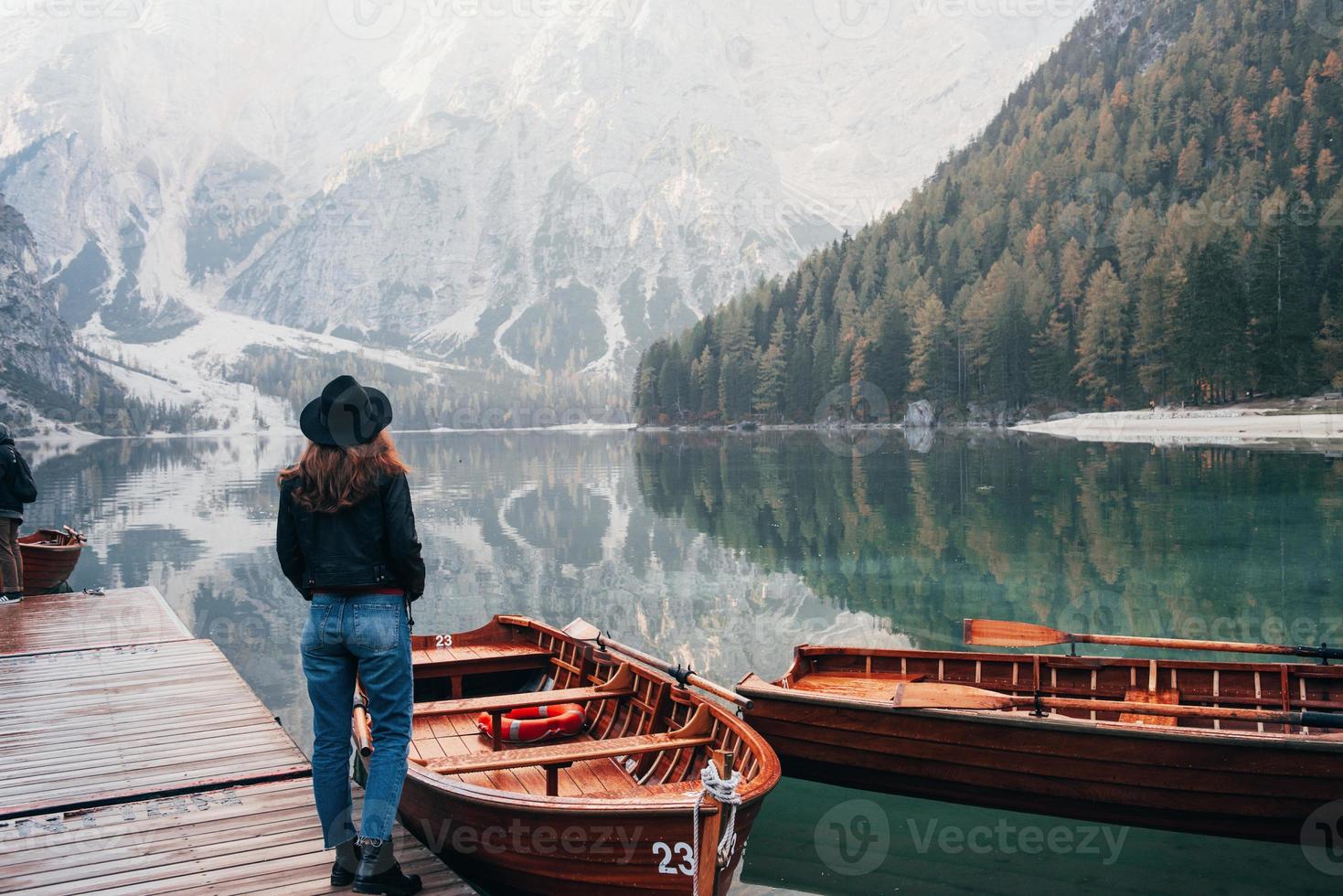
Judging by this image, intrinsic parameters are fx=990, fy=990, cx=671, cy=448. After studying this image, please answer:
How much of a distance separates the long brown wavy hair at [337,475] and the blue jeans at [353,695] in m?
→ 0.71

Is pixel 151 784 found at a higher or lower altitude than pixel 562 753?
lower

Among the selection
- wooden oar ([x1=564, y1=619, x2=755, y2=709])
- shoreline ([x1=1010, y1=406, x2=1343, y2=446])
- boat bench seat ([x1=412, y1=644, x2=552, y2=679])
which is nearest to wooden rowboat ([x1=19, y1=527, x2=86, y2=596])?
boat bench seat ([x1=412, y1=644, x2=552, y2=679])

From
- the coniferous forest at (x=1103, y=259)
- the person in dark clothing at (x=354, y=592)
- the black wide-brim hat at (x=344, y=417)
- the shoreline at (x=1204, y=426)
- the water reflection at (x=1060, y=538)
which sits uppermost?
the coniferous forest at (x=1103, y=259)

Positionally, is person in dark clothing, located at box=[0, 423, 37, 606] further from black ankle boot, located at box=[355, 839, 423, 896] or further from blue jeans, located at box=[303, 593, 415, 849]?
black ankle boot, located at box=[355, 839, 423, 896]

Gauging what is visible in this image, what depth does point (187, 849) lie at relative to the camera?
307 inches

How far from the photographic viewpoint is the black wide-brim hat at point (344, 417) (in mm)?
6621

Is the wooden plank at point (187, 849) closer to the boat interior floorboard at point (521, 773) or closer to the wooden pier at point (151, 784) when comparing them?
the wooden pier at point (151, 784)

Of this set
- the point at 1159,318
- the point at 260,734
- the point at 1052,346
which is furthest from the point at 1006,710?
the point at 1052,346

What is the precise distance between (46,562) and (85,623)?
768 cm

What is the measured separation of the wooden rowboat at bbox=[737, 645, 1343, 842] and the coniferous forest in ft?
271

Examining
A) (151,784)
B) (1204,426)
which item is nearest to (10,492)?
(151,784)

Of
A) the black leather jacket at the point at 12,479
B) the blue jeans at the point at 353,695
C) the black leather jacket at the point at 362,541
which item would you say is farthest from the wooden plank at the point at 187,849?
the black leather jacket at the point at 12,479

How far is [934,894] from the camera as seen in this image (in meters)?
9.48

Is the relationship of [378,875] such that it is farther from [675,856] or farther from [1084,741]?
[1084,741]
